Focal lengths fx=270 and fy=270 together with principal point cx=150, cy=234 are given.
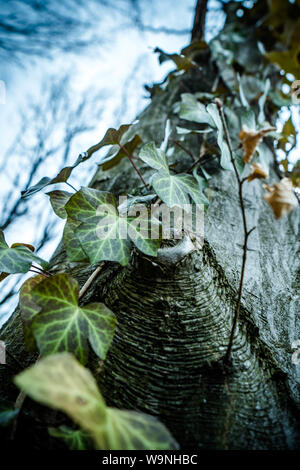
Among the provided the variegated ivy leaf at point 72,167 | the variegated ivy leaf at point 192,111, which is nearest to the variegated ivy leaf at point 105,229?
the variegated ivy leaf at point 72,167

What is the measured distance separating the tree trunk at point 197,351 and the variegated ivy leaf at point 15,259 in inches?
5.6

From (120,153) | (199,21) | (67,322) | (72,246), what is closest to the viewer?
(67,322)

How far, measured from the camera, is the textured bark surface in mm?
413

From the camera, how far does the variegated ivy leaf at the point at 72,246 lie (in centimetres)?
54

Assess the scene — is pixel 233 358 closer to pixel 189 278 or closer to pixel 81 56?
pixel 189 278

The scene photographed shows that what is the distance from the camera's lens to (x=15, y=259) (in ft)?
1.69

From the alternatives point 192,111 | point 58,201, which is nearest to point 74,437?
point 58,201

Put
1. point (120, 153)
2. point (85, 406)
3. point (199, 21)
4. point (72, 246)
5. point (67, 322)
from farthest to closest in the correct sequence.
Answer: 1. point (199, 21)
2. point (120, 153)
3. point (72, 246)
4. point (67, 322)
5. point (85, 406)

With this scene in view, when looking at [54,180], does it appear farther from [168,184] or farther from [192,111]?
[192,111]

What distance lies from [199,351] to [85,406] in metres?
0.26

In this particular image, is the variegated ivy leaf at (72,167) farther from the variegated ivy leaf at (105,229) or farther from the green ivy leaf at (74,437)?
the green ivy leaf at (74,437)

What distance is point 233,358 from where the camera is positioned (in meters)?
0.48

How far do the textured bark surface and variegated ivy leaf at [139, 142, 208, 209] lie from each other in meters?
0.12

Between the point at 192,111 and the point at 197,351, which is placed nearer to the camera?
the point at 197,351
